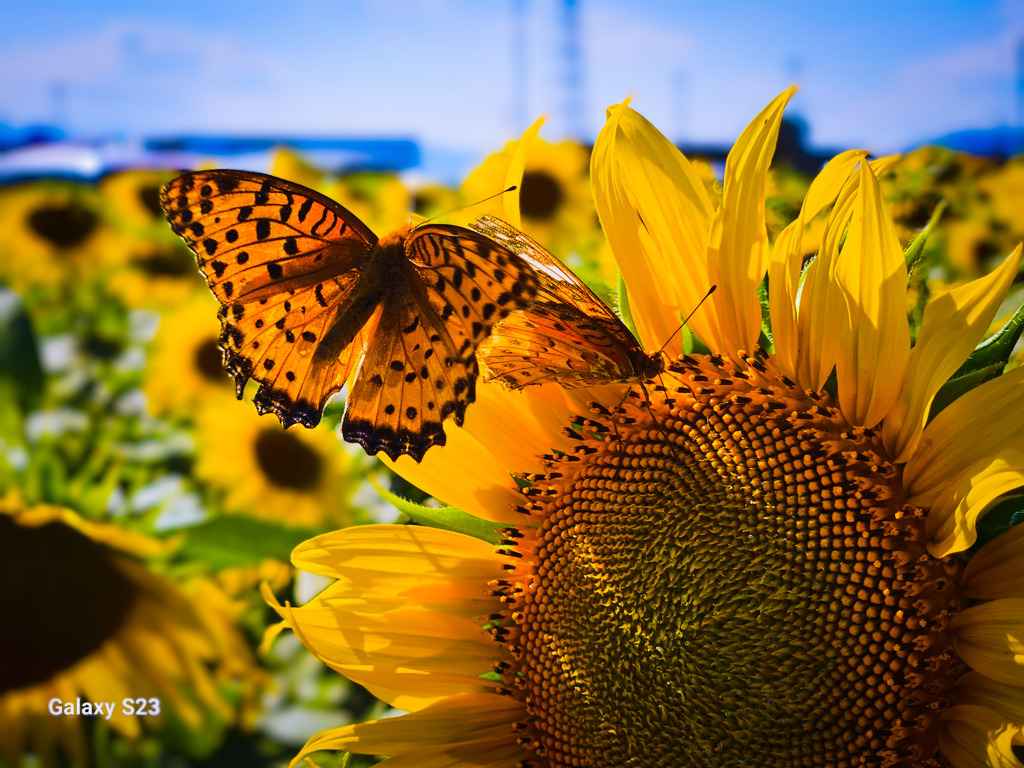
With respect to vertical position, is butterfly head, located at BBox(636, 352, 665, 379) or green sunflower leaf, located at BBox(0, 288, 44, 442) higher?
butterfly head, located at BBox(636, 352, 665, 379)

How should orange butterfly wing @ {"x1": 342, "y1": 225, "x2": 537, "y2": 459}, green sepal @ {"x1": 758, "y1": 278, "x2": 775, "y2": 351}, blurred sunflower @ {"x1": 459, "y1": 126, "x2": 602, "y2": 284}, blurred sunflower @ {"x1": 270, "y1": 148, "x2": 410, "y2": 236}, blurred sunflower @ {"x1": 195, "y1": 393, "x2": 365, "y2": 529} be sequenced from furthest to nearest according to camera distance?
blurred sunflower @ {"x1": 459, "y1": 126, "x2": 602, "y2": 284} → blurred sunflower @ {"x1": 270, "y1": 148, "x2": 410, "y2": 236} → blurred sunflower @ {"x1": 195, "y1": 393, "x2": 365, "y2": 529} → green sepal @ {"x1": 758, "y1": 278, "x2": 775, "y2": 351} → orange butterfly wing @ {"x1": 342, "y1": 225, "x2": 537, "y2": 459}

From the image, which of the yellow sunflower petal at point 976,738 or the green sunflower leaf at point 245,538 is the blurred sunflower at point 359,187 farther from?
the yellow sunflower petal at point 976,738

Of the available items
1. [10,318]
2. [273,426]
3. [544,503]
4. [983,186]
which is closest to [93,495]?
[10,318]

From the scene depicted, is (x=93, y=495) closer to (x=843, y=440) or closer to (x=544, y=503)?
(x=544, y=503)

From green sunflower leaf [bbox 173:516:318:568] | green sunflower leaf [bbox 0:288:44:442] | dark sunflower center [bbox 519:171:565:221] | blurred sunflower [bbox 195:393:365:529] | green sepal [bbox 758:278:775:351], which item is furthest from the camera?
dark sunflower center [bbox 519:171:565:221]

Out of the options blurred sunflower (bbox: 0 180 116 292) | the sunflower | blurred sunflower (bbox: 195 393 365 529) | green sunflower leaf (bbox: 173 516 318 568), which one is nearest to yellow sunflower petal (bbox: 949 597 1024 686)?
the sunflower

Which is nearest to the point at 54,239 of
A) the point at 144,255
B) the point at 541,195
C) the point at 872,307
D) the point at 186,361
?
the point at 144,255

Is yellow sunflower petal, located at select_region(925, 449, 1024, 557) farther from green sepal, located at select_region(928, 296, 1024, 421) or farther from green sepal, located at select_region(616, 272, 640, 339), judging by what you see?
green sepal, located at select_region(616, 272, 640, 339)
